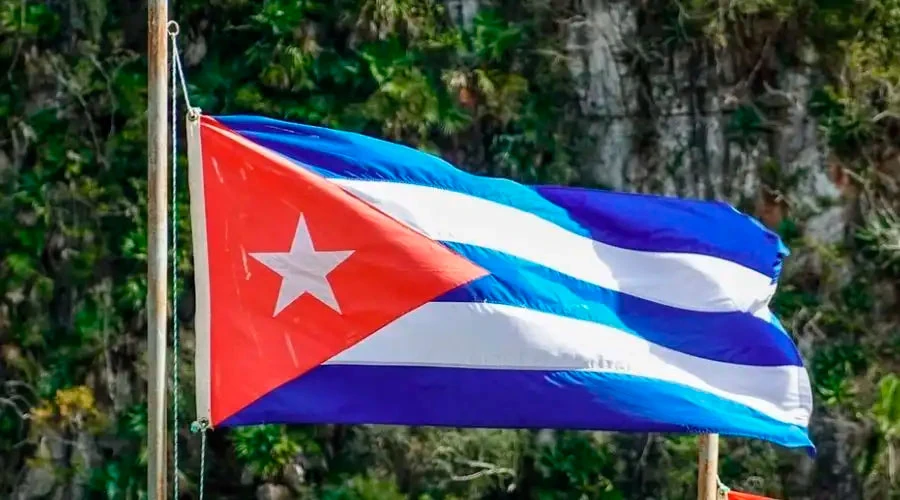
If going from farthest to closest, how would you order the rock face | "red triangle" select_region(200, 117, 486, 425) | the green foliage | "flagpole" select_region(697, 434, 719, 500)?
the rock face < the green foliage < "flagpole" select_region(697, 434, 719, 500) < "red triangle" select_region(200, 117, 486, 425)

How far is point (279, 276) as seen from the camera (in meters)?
2.88

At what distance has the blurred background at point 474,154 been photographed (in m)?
5.29

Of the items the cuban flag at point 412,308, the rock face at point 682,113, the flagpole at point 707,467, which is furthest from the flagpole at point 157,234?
the rock face at point 682,113

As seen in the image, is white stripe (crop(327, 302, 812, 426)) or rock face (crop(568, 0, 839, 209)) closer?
white stripe (crop(327, 302, 812, 426))

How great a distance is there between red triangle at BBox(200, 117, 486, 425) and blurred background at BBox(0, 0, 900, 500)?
245cm

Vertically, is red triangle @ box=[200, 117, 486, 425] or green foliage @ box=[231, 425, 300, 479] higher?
red triangle @ box=[200, 117, 486, 425]

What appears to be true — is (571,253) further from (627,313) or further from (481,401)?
(481,401)

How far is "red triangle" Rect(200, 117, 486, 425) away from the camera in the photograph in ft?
9.36

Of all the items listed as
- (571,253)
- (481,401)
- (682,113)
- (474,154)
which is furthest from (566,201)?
(682,113)

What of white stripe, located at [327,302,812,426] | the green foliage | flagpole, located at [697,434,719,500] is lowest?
the green foliage

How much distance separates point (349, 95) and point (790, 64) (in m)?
2.31

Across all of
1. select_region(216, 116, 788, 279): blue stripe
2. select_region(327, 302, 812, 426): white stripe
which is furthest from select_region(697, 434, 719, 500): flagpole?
select_region(216, 116, 788, 279): blue stripe

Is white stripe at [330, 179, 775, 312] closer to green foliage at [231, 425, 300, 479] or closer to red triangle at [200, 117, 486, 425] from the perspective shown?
red triangle at [200, 117, 486, 425]

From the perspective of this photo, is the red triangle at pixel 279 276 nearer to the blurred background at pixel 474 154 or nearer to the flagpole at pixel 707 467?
the flagpole at pixel 707 467
